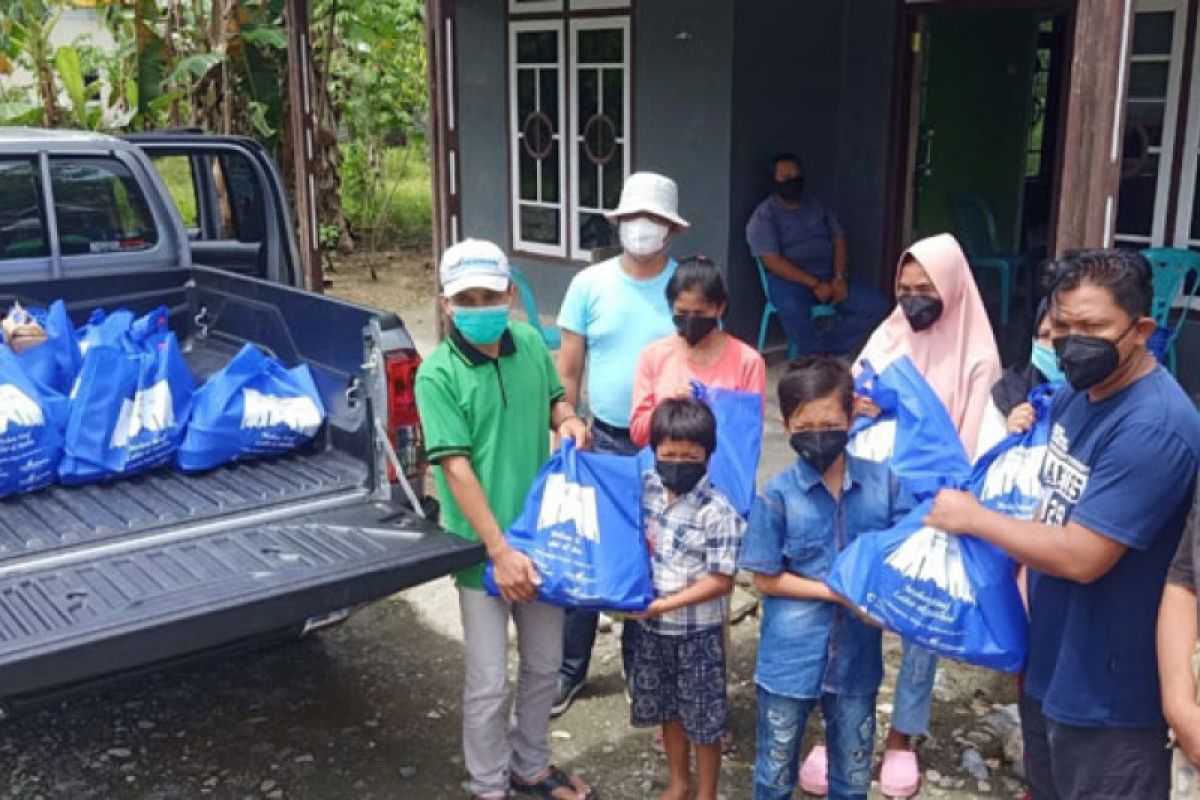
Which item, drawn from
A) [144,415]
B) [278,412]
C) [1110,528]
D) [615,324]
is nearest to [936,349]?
[615,324]

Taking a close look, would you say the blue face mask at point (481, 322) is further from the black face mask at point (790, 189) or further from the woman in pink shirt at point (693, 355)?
the black face mask at point (790, 189)

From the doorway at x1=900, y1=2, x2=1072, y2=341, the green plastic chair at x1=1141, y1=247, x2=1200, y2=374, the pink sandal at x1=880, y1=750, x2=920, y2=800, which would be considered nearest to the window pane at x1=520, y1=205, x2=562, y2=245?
the doorway at x1=900, y1=2, x2=1072, y2=341

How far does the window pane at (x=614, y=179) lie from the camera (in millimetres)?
8555

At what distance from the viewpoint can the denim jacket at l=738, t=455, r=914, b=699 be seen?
8.98 feet

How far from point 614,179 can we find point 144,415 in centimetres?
555

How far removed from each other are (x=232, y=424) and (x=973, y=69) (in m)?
6.83

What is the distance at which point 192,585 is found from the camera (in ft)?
9.51

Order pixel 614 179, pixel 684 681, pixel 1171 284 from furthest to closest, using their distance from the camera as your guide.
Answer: pixel 614 179 < pixel 1171 284 < pixel 684 681

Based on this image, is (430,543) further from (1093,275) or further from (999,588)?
(1093,275)

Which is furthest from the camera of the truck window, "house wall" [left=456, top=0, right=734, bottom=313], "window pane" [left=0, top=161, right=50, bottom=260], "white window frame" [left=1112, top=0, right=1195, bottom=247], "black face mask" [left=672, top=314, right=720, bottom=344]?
"house wall" [left=456, top=0, right=734, bottom=313]

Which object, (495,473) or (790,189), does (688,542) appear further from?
(790,189)

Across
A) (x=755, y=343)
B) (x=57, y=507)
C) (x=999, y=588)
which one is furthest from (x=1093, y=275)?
(x=755, y=343)

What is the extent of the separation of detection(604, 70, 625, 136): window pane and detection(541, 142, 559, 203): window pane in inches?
24.3

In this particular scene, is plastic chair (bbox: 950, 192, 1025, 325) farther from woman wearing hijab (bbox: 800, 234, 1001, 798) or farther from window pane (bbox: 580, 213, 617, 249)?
woman wearing hijab (bbox: 800, 234, 1001, 798)
